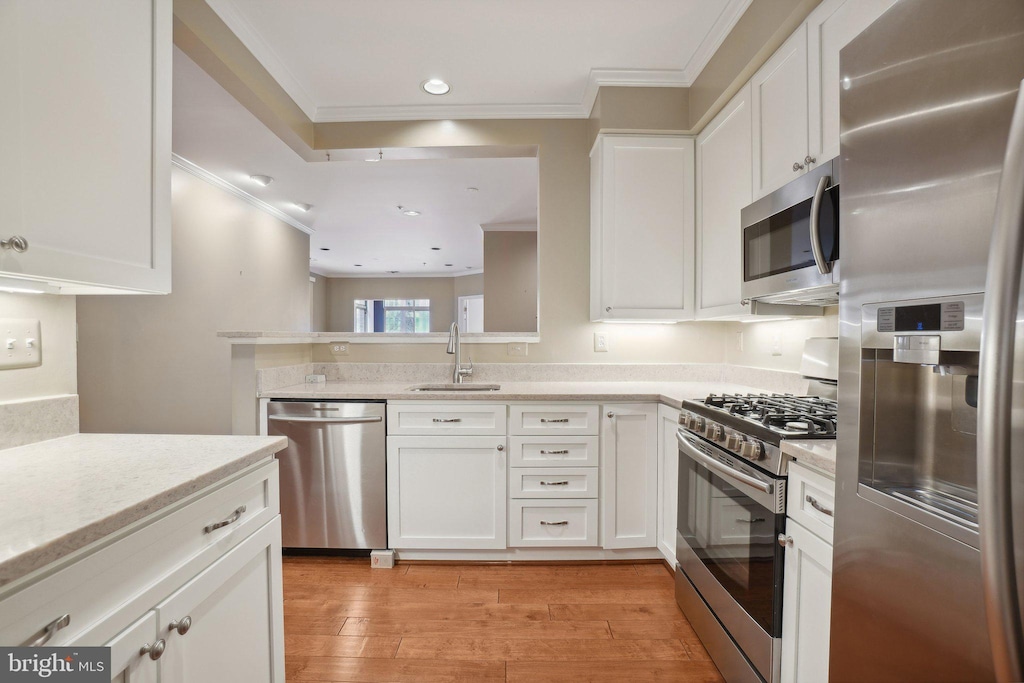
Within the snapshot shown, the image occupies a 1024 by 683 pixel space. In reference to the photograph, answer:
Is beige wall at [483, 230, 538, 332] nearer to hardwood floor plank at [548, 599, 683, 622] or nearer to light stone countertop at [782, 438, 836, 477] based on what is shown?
hardwood floor plank at [548, 599, 683, 622]

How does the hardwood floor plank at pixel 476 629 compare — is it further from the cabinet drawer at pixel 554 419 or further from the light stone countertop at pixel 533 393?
the light stone countertop at pixel 533 393

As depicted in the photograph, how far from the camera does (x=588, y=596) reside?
211 cm

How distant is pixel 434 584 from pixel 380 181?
3153mm

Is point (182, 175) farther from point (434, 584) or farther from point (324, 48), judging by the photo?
point (434, 584)

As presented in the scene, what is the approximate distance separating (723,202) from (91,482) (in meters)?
2.47

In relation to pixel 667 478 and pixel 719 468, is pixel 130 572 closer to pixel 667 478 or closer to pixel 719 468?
pixel 719 468

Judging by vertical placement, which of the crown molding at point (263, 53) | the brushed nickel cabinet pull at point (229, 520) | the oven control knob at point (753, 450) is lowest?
the brushed nickel cabinet pull at point (229, 520)

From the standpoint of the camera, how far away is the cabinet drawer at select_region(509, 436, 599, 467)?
91.8 inches

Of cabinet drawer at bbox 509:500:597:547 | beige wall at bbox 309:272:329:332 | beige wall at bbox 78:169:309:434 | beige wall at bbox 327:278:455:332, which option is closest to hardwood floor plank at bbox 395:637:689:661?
cabinet drawer at bbox 509:500:597:547

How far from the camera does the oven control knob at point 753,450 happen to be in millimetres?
1344

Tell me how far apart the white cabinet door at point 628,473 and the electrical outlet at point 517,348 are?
0.76m

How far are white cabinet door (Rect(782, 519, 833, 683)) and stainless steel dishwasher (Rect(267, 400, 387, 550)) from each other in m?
1.80

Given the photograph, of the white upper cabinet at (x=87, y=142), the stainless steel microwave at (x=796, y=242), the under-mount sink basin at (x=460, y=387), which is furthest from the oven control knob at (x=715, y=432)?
the white upper cabinet at (x=87, y=142)

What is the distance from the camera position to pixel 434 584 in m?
2.21
